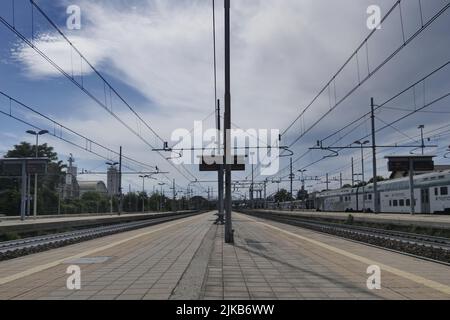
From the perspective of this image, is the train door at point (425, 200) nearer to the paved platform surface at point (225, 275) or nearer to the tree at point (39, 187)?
the paved platform surface at point (225, 275)

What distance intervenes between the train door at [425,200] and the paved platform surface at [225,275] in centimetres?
2722

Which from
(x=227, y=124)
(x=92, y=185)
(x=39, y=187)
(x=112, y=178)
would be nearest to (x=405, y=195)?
(x=227, y=124)

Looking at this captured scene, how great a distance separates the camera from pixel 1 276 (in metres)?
10.7

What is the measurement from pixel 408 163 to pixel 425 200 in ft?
15.9

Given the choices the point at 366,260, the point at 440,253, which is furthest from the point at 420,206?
the point at 366,260

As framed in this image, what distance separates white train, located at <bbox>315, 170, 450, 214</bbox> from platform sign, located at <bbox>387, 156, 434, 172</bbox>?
1.21m

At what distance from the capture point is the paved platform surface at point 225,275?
8.30m

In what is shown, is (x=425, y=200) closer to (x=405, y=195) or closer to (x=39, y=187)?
(x=405, y=195)

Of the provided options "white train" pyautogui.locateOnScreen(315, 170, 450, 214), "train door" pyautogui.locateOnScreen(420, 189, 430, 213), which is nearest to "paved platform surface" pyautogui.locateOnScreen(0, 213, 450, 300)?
"white train" pyautogui.locateOnScreen(315, 170, 450, 214)

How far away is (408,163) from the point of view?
1769 inches

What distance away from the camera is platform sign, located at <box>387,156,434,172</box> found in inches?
1742

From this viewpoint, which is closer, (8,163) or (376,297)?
(376,297)
